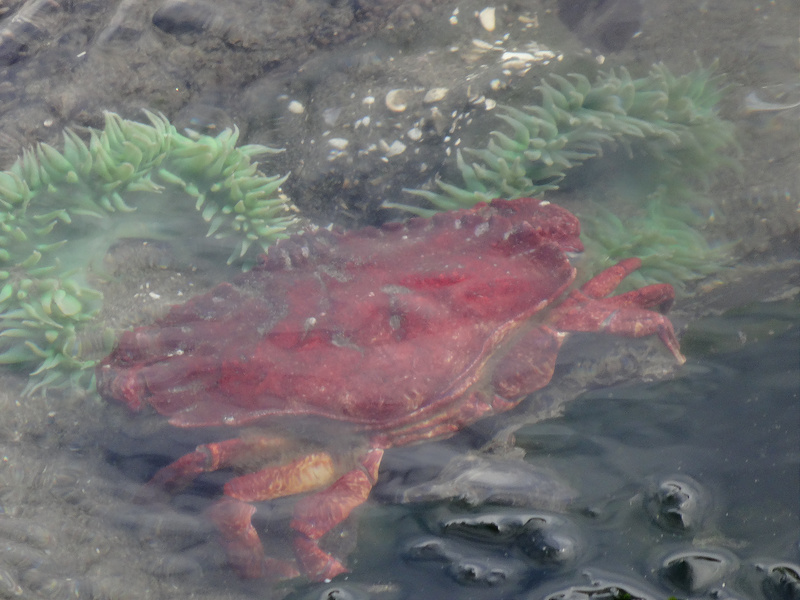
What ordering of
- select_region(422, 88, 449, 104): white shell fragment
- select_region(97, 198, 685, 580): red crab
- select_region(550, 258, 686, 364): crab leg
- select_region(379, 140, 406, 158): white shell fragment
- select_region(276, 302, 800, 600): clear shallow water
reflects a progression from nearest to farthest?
select_region(276, 302, 800, 600): clear shallow water
select_region(97, 198, 685, 580): red crab
select_region(550, 258, 686, 364): crab leg
select_region(379, 140, 406, 158): white shell fragment
select_region(422, 88, 449, 104): white shell fragment

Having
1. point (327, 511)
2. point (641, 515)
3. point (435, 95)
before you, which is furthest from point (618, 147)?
point (327, 511)

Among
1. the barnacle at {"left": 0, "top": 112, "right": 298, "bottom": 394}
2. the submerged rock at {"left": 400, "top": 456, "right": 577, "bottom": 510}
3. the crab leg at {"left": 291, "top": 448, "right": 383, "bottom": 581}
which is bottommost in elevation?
the crab leg at {"left": 291, "top": 448, "right": 383, "bottom": 581}

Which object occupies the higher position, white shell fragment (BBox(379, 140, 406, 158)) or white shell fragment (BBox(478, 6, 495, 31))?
white shell fragment (BBox(478, 6, 495, 31))

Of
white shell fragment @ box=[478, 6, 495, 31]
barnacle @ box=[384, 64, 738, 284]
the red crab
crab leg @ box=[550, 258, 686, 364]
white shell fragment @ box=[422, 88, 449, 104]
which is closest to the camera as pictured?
the red crab

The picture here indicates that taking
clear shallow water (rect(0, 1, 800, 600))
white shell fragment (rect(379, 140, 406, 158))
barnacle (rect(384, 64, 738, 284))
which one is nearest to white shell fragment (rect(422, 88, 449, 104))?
white shell fragment (rect(379, 140, 406, 158))

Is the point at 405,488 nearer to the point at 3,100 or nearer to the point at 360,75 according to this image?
the point at 360,75

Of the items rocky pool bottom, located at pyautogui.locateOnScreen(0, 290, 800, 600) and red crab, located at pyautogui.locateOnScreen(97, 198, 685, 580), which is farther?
red crab, located at pyautogui.locateOnScreen(97, 198, 685, 580)

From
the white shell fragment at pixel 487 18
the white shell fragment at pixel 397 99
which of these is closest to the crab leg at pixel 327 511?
the white shell fragment at pixel 397 99

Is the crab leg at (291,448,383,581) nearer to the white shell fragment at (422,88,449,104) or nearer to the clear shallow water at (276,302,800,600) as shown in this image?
the clear shallow water at (276,302,800,600)
